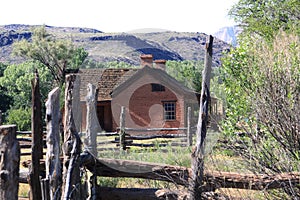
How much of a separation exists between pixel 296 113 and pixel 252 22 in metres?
18.0

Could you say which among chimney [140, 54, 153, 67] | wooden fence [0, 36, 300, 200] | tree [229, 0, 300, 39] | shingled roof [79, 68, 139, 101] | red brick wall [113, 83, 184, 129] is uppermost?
tree [229, 0, 300, 39]

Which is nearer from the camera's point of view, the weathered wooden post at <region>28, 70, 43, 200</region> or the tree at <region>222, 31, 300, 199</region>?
the tree at <region>222, 31, 300, 199</region>

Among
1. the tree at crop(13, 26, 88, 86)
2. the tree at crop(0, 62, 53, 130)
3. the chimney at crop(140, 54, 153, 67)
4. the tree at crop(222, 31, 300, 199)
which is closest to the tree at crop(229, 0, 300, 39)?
the chimney at crop(140, 54, 153, 67)

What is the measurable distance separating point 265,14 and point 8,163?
20781 mm

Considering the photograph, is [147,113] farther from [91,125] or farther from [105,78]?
[91,125]

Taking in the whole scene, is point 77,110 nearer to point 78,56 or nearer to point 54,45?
point 54,45

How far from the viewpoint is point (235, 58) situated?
898 centimetres

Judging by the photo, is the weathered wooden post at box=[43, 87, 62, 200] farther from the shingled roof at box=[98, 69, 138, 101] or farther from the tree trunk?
the shingled roof at box=[98, 69, 138, 101]

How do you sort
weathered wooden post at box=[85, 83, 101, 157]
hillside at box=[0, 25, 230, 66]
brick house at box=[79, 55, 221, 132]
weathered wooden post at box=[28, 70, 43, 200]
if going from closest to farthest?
weathered wooden post at box=[28, 70, 43, 200] < weathered wooden post at box=[85, 83, 101, 157] < hillside at box=[0, 25, 230, 66] < brick house at box=[79, 55, 221, 132]

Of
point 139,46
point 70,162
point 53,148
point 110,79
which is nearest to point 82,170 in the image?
point 70,162

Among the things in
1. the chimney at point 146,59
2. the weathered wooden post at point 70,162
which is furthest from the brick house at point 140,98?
the weathered wooden post at point 70,162

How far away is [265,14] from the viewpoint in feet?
76.4

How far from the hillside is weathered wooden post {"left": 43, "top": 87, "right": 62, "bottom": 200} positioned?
9.99 ft

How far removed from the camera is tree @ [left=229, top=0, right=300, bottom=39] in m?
21.8
